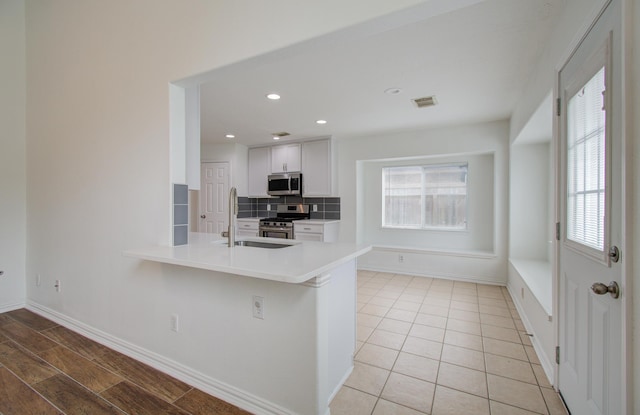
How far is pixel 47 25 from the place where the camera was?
2826 mm

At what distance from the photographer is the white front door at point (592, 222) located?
107cm

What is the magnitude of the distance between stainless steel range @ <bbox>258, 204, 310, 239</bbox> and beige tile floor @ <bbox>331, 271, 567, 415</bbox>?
1.94 meters

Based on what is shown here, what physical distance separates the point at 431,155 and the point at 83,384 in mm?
4575

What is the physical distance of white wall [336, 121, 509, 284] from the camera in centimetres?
398

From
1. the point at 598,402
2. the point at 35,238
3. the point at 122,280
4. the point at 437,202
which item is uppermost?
the point at 437,202

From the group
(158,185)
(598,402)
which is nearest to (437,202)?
(598,402)

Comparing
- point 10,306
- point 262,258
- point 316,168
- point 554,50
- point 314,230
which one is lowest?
point 10,306

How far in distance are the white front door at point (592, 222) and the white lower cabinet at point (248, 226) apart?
4503 mm

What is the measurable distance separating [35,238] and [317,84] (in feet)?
11.1

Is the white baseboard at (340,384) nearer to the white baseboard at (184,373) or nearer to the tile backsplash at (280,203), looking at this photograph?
the white baseboard at (184,373)

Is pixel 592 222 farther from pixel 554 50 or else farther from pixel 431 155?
pixel 431 155

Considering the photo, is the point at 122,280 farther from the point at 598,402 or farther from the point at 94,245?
the point at 598,402

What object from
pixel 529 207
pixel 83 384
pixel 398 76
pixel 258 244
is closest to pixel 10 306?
pixel 83 384

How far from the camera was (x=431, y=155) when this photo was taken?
4.38 m
